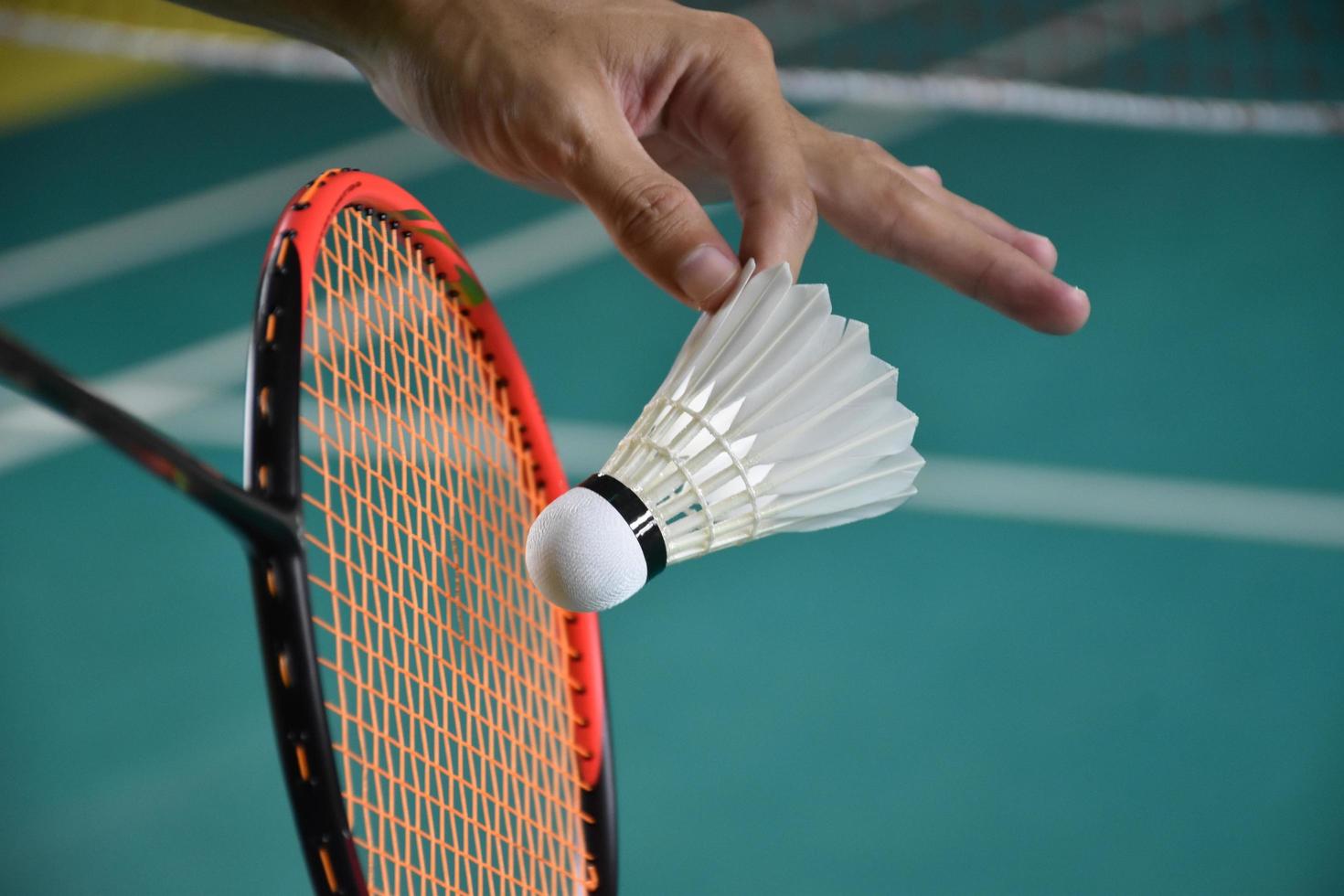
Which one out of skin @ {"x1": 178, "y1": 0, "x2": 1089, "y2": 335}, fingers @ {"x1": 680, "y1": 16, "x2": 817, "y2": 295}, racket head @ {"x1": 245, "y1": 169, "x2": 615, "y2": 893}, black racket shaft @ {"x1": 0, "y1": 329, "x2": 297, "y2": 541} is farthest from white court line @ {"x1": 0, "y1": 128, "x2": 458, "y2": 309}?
black racket shaft @ {"x1": 0, "y1": 329, "x2": 297, "y2": 541}

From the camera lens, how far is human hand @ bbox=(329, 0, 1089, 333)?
72 cm

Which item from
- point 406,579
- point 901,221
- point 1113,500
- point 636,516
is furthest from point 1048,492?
point 636,516

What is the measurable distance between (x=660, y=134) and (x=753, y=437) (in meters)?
0.34

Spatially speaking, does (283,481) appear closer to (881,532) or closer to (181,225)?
(881,532)

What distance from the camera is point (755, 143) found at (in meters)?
0.80

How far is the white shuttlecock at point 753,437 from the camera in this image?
1.97 ft

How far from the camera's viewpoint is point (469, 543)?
795 millimetres

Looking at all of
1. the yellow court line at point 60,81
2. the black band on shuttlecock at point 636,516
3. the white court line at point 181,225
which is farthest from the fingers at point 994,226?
the yellow court line at point 60,81

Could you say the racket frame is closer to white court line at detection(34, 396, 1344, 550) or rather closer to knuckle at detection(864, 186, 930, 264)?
knuckle at detection(864, 186, 930, 264)

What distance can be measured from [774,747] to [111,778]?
767 millimetres

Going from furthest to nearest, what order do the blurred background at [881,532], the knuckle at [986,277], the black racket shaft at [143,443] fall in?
the blurred background at [881,532], the knuckle at [986,277], the black racket shaft at [143,443]

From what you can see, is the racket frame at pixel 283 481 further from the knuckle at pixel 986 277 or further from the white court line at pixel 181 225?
the white court line at pixel 181 225

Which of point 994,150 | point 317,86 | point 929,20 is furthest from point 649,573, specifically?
point 929,20

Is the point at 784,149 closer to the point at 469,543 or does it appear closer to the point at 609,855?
the point at 469,543
